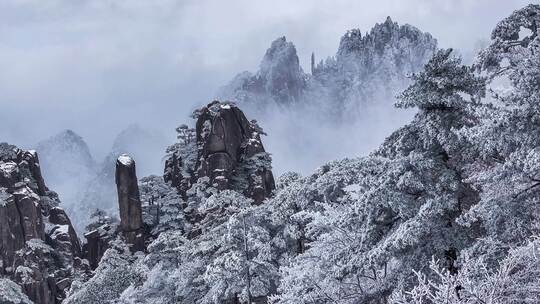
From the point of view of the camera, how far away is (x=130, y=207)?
52438 millimetres

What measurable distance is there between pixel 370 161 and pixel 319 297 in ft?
14.8

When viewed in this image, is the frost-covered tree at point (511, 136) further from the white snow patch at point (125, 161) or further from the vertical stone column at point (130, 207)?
the white snow patch at point (125, 161)

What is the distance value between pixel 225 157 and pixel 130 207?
33.9ft

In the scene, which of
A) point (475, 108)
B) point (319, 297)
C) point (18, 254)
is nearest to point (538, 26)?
point (475, 108)

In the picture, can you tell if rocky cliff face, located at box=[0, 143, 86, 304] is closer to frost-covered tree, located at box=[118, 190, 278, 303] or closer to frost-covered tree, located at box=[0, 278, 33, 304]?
frost-covered tree, located at box=[0, 278, 33, 304]

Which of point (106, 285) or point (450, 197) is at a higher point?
point (106, 285)

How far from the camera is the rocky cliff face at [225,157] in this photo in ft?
164

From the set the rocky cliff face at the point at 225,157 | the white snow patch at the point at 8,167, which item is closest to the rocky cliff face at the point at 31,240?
the white snow patch at the point at 8,167

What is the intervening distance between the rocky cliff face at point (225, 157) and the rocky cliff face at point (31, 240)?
12319 mm

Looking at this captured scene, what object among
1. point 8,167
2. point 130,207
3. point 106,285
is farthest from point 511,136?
point 8,167

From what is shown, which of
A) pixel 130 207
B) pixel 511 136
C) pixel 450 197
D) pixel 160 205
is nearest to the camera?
pixel 511 136

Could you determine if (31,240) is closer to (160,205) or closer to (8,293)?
(160,205)

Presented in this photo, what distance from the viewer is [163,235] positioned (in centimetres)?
2953

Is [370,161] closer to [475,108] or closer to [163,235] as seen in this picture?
[475,108]
